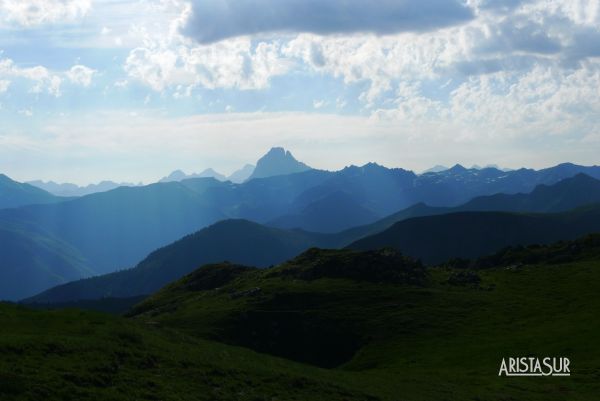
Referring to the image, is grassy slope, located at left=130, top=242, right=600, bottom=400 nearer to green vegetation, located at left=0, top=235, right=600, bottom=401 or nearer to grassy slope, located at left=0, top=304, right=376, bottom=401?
green vegetation, located at left=0, top=235, right=600, bottom=401

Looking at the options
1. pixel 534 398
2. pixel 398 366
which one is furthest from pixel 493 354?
pixel 534 398

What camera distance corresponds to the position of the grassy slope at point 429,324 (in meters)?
63.2

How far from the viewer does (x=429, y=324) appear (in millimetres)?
106938

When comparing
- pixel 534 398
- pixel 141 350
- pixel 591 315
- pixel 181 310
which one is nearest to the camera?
pixel 141 350

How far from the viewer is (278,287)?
137500 millimetres

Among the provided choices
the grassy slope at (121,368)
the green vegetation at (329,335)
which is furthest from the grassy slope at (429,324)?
the grassy slope at (121,368)

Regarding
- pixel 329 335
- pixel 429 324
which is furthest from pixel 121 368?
pixel 429 324

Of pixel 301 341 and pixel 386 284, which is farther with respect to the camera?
pixel 386 284

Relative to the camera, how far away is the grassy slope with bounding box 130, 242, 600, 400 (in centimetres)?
6322

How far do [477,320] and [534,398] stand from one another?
5188cm

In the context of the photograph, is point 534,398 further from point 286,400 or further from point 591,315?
point 591,315

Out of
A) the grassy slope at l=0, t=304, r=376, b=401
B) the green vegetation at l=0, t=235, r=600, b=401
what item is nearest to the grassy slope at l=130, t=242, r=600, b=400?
the green vegetation at l=0, t=235, r=600, b=401

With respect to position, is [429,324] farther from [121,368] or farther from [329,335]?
[121,368]

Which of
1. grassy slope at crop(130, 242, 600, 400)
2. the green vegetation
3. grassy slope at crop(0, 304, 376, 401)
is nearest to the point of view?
grassy slope at crop(0, 304, 376, 401)
